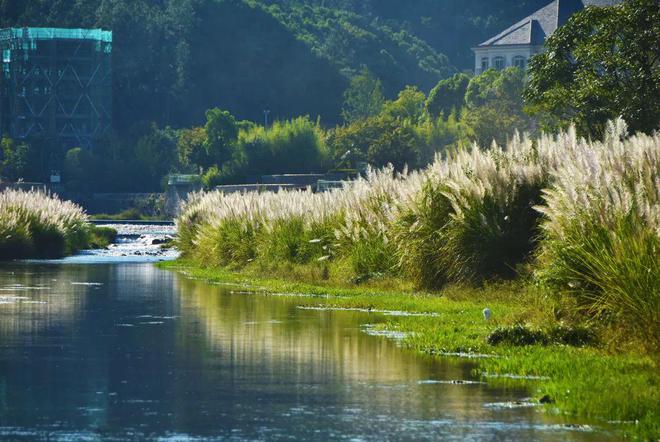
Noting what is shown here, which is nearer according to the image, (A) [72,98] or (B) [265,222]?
(B) [265,222]

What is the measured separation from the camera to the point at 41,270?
116 feet

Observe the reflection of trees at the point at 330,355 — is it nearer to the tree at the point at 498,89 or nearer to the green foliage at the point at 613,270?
the green foliage at the point at 613,270

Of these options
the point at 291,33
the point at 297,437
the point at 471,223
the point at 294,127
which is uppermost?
the point at 291,33

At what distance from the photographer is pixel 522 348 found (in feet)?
48.1

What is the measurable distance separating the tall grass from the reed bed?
34.4ft

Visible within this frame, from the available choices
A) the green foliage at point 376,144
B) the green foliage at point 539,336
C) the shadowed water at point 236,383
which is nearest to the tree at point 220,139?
the green foliage at point 376,144

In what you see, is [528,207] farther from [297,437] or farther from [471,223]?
[297,437]

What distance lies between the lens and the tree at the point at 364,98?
15125cm

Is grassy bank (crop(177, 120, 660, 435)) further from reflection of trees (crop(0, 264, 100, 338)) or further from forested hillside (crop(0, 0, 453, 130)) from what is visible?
forested hillside (crop(0, 0, 453, 130))

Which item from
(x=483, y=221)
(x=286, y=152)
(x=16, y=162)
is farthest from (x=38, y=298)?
(x=16, y=162)

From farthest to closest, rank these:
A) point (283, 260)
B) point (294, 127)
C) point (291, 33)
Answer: point (291, 33) < point (294, 127) < point (283, 260)

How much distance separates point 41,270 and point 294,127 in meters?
82.8

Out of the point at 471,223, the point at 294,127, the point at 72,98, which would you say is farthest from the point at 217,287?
the point at 72,98

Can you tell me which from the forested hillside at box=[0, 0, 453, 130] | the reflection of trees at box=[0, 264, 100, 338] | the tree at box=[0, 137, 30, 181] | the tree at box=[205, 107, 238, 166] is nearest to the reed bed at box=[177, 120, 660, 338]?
the reflection of trees at box=[0, 264, 100, 338]
